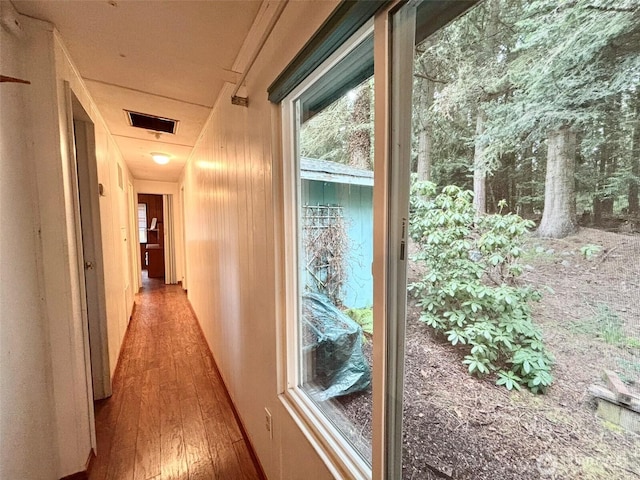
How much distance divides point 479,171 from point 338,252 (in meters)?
0.62

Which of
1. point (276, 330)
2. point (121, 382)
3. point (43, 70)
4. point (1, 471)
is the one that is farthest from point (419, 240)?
point (121, 382)

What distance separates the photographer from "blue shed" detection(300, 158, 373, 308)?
0.90m

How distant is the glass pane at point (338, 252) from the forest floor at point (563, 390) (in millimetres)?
326

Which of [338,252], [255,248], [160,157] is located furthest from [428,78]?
[160,157]

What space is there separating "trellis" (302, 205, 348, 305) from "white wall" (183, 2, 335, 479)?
163 millimetres

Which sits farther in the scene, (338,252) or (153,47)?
(153,47)

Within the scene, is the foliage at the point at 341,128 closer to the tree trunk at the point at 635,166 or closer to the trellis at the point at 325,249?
the trellis at the point at 325,249

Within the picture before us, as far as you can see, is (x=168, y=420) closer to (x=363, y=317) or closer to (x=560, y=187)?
(x=363, y=317)

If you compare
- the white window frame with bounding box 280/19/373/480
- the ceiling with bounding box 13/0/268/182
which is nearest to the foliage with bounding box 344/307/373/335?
the white window frame with bounding box 280/19/373/480

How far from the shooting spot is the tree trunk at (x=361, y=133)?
0.89 m

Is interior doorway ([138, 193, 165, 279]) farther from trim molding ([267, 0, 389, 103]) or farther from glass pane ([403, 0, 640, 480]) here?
glass pane ([403, 0, 640, 480])

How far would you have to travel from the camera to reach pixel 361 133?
3.07ft

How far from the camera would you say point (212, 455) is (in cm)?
178

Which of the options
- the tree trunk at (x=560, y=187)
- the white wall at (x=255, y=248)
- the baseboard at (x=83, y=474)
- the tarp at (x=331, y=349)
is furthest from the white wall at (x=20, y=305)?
the tree trunk at (x=560, y=187)
